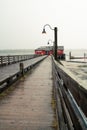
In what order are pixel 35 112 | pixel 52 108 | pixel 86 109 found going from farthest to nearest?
1. pixel 52 108
2. pixel 35 112
3. pixel 86 109

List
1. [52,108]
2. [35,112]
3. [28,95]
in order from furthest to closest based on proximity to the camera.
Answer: [28,95] < [52,108] < [35,112]

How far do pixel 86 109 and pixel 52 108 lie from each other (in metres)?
6.02

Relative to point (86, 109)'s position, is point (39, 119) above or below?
below

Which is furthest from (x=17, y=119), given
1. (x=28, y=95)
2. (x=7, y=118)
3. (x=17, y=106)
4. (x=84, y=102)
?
(x=84, y=102)

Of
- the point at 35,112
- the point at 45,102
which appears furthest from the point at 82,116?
the point at 45,102

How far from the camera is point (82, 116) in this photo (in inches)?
80.7

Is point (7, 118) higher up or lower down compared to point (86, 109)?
lower down

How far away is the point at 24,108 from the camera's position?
25.7ft

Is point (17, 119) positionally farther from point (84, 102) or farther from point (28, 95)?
point (84, 102)

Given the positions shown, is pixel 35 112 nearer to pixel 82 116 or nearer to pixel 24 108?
pixel 24 108

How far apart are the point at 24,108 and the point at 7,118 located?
4.15ft

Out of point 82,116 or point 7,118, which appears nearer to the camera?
point 82,116

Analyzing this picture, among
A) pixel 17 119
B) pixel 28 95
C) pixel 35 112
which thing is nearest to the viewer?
pixel 17 119

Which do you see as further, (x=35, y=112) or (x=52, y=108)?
(x=52, y=108)
